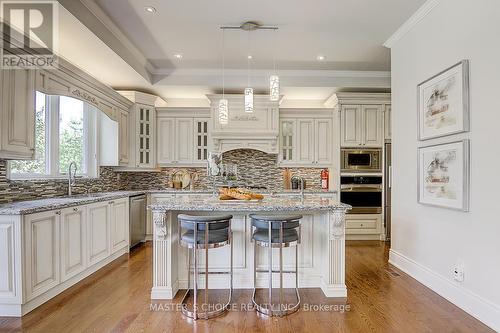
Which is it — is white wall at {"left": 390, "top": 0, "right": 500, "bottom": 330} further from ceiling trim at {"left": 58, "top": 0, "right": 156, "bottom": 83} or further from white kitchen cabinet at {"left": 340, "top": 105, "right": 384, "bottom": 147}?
ceiling trim at {"left": 58, "top": 0, "right": 156, "bottom": 83}

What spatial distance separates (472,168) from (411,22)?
1.89 metres

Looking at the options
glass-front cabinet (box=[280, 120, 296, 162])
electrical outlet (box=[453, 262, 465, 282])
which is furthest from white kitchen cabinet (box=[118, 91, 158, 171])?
electrical outlet (box=[453, 262, 465, 282])

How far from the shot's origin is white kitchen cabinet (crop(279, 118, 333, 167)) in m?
5.37

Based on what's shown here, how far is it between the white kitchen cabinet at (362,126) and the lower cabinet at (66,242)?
3871 mm

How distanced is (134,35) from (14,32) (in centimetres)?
135

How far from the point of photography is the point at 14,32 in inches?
100.0

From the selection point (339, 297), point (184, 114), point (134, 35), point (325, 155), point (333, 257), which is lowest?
point (339, 297)

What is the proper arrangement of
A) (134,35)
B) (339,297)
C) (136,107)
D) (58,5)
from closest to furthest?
(58,5), (339,297), (134,35), (136,107)

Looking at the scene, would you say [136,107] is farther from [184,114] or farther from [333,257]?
[333,257]

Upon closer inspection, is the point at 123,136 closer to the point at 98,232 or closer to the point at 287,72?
the point at 98,232

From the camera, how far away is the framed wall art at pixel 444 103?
99.4 inches

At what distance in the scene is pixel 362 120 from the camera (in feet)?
16.5

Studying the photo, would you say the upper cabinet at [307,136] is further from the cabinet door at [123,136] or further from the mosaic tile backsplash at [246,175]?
the cabinet door at [123,136]

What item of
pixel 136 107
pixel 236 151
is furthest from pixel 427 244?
pixel 136 107
